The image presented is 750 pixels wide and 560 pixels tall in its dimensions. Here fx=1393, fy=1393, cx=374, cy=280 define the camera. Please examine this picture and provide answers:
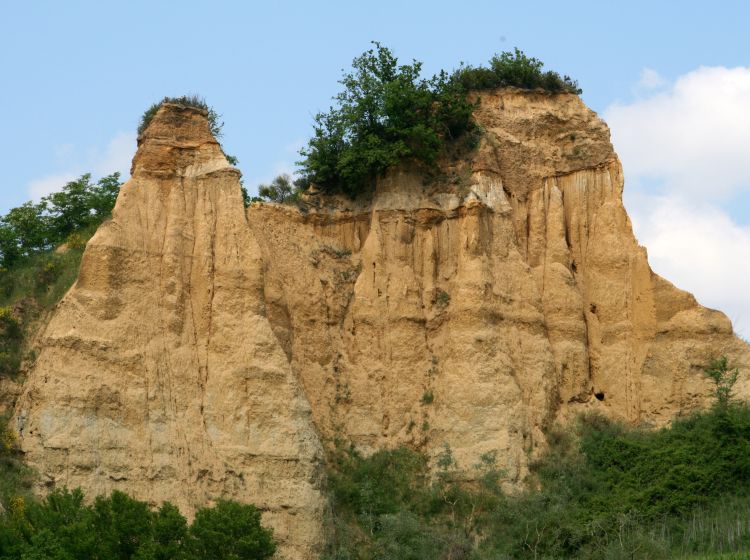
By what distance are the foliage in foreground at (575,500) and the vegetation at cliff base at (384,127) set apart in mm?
8024

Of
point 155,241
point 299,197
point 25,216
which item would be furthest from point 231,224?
point 25,216

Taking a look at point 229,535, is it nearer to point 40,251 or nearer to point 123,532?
point 123,532

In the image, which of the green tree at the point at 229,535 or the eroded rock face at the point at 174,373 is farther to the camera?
the eroded rock face at the point at 174,373

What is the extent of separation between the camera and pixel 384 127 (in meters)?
38.0

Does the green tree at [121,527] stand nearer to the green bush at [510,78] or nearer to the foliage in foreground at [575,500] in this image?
the foliage in foreground at [575,500]

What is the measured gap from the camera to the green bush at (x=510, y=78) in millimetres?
39688

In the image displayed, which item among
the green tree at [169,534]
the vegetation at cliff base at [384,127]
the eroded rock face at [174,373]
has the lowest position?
the green tree at [169,534]

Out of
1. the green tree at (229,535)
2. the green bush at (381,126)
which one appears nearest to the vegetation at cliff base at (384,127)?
the green bush at (381,126)

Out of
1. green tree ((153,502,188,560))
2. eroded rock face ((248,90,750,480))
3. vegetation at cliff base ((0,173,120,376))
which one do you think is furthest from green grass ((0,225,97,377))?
green tree ((153,502,188,560))

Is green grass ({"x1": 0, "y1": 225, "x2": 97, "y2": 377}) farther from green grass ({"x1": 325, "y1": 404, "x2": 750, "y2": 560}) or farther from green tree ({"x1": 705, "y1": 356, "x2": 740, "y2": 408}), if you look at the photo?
green tree ({"x1": 705, "y1": 356, "x2": 740, "y2": 408})

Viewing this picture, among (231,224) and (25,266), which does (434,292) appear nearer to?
(231,224)

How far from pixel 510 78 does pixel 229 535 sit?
682 inches

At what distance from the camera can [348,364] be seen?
35.4m

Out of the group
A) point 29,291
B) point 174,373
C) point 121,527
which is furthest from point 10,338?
point 121,527
